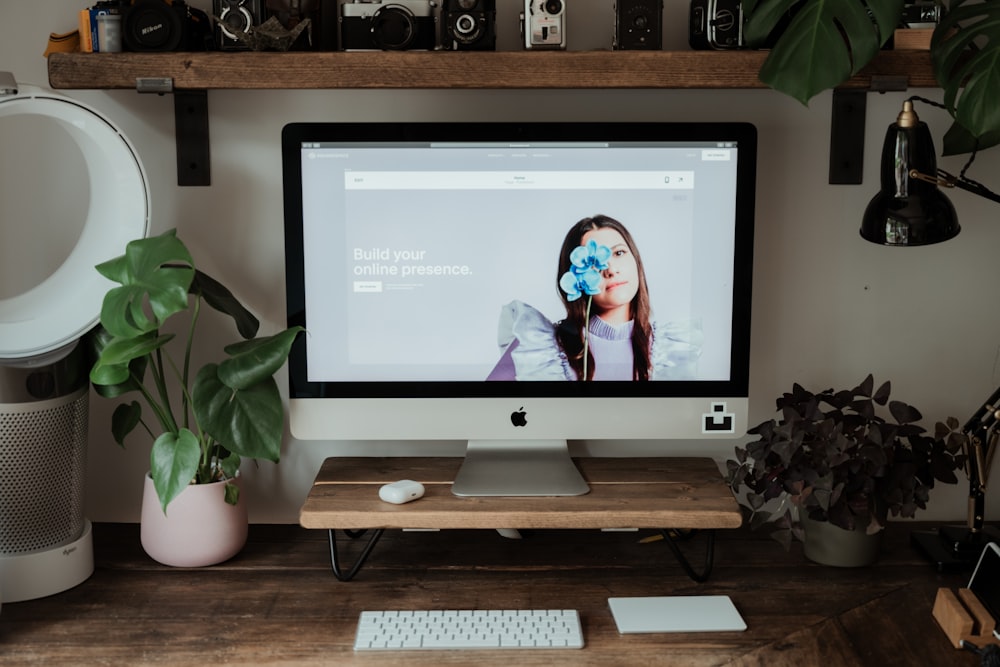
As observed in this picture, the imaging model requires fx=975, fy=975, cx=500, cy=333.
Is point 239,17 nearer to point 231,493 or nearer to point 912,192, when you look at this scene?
point 231,493

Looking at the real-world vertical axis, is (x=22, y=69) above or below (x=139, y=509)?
above

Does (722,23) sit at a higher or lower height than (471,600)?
higher

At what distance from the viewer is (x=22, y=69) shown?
154 centimetres

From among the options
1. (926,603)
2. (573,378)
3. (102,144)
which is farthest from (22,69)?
(926,603)

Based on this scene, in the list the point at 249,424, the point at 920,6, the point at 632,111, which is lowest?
the point at 249,424

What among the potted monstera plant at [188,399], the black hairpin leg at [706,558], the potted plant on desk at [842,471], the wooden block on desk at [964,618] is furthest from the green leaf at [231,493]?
the wooden block on desk at [964,618]

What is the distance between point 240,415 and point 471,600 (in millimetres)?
400

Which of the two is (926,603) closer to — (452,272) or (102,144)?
(452,272)

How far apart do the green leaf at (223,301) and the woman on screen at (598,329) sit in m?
0.38

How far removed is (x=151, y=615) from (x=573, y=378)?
66 cm

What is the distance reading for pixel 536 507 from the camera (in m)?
1.34

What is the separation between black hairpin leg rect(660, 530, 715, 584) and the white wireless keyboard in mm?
216

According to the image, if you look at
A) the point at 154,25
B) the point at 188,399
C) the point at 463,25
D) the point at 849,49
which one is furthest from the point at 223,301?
the point at 849,49

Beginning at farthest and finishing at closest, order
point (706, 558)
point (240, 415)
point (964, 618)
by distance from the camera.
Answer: point (706, 558) → point (240, 415) → point (964, 618)
